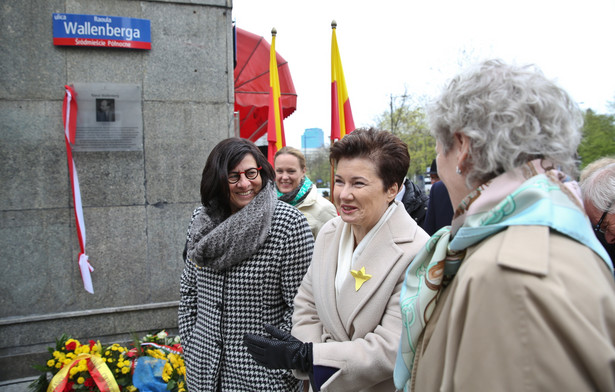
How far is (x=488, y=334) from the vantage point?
860 mm

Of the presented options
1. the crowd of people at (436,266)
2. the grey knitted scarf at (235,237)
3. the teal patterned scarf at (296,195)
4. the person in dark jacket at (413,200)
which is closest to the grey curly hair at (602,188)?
the crowd of people at (436,266)

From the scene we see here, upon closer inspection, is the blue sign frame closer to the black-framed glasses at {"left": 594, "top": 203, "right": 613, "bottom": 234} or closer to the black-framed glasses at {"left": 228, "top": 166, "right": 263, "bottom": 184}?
the black-framed glasses at {"left": 228, "top": 166, "right": 263, "bottom": 184}

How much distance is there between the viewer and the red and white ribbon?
4.04 metres

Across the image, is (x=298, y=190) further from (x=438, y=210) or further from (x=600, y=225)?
(x=600, y=225)

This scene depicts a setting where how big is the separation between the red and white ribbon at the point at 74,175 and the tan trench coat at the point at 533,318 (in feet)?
13.0

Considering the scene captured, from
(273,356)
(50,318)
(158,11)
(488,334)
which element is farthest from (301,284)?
(158,11)

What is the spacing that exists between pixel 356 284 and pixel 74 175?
3436 millimetres

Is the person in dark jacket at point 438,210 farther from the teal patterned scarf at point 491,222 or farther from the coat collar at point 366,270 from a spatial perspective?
the teal patterned scarf at point 491,222

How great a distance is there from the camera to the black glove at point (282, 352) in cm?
166

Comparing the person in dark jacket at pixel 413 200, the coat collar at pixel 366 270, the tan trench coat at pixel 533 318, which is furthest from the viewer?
the person in dark jacket at pixel 413 200

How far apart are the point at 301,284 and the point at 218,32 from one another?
3442 millimetres

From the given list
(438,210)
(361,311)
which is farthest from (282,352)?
(438,210)

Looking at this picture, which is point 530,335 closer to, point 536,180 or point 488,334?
point 488,334

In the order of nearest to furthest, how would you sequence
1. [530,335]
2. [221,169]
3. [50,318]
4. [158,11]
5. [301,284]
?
[530,335]
[301,284]
[221,169]
[50,318]
[158,11]
